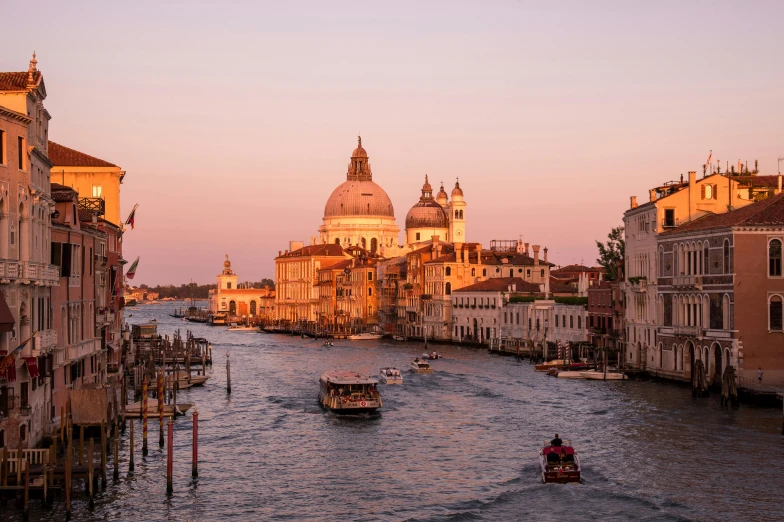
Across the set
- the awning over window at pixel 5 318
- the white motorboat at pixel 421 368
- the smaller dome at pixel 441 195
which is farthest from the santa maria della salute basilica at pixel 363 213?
the awning over window at pixel 5 318

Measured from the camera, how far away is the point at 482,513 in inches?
974

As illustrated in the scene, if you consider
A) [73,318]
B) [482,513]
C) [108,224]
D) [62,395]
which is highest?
[108,224]

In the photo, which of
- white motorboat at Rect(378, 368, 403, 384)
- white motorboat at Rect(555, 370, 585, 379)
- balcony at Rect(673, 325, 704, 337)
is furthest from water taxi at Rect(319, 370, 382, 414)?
white motorboat at Rect(555, 370, 585, 379)

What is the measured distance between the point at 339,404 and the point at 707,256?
1481 cm

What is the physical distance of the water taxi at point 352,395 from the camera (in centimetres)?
4062

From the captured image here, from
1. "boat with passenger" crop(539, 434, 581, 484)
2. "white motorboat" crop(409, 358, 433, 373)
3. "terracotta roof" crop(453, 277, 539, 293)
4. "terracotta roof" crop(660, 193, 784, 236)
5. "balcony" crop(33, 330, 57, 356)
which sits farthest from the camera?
"terracotta roof" crop(453, 277, 539, 293)

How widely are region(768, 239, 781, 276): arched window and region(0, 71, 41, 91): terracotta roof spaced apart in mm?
26150

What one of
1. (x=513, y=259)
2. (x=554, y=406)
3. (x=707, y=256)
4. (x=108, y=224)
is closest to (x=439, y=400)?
(x=554, y=406)

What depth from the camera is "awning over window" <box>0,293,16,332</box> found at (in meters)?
21.9

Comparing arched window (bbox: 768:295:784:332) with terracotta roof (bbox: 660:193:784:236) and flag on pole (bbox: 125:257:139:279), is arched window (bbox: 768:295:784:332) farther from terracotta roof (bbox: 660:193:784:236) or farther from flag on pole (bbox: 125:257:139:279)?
flag on pole (bbox: 125:257:139:279)

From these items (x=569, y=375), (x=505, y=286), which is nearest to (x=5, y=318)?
(x=569, y=375)

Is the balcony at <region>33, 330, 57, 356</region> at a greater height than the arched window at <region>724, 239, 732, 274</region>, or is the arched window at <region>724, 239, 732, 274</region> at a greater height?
the arched window at <region>724, 239, 732, 274</region>

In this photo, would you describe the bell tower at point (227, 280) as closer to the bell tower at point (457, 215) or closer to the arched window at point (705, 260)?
the bell tower at point (457, 215)

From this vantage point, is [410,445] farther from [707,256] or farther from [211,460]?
[707,256]
